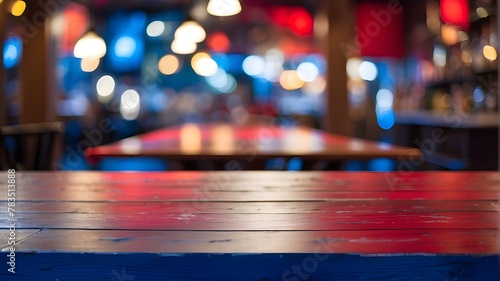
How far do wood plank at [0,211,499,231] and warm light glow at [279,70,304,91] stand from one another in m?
18.5

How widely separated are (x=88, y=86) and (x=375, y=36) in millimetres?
9423

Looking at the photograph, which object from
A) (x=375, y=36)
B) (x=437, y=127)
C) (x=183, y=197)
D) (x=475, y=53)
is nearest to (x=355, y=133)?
(x=375, y=36)

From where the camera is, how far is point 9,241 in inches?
41.3

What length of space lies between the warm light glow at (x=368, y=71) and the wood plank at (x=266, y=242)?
45.4 feet

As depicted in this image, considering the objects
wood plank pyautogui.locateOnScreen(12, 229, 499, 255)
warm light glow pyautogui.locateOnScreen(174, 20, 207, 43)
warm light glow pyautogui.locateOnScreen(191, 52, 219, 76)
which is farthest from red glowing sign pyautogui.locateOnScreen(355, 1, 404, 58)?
wood plank pyautogui.locateOnScreen(12, 229, 499, 255)

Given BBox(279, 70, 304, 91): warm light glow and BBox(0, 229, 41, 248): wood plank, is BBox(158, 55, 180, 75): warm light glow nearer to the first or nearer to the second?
BBox(279, 70, 304, 91): warm light glow

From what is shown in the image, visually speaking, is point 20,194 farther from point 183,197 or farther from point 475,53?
point 475,53

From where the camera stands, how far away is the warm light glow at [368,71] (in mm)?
14680

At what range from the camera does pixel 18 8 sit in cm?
657

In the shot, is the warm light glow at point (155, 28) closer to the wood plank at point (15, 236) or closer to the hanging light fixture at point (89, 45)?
the hanging light fixture at point (89, 45)

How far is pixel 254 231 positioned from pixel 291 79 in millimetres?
18835

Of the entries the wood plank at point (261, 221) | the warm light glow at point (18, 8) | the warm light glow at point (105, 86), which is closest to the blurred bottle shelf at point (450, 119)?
the wood plank at point (261, 221)

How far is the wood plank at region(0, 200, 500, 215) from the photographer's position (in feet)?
4.47

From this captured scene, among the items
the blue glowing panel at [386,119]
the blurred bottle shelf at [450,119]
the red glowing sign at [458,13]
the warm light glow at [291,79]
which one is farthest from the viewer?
the warm light glow at [291,79]
